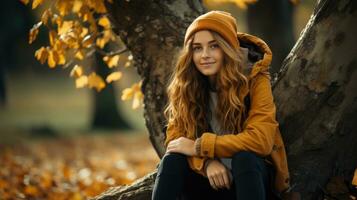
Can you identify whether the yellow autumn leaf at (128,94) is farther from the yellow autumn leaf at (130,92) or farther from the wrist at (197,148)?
the wrist at (197,148)

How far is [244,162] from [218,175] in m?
0.20

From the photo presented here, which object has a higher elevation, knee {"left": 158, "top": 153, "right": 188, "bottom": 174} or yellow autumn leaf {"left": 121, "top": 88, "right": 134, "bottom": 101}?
yellow autumn leaf {"left": 121, "top": 88, "right": 134, "bottom": 101}

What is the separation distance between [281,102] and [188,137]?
586 millimetres

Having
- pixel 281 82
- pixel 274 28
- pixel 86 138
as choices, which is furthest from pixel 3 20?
pixel 281 82

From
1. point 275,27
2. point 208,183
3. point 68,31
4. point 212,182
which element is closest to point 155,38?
point 68,31

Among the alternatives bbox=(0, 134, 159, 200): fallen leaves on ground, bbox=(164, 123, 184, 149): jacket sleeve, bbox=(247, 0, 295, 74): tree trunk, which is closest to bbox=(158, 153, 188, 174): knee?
bbox=(164, 123, 184, 149): jacket sleeve

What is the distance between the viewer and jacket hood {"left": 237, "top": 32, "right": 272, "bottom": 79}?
3568 millimetres

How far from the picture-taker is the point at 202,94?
377 centimetres

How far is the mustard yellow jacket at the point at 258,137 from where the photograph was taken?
341 centimetres

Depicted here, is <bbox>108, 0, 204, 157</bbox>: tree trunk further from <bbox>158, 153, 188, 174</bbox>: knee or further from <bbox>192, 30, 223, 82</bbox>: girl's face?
<bbox>158, 153, 188, 174</bbox>: knee

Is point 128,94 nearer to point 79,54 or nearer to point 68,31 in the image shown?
point 79,54

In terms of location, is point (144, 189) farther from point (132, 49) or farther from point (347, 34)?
point (347, 34)

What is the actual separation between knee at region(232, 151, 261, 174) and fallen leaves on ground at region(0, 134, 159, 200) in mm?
Result: 3223

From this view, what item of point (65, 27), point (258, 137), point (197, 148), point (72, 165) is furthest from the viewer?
point (72, 165)
